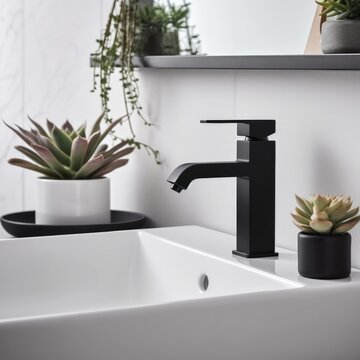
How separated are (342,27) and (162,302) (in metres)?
0.46

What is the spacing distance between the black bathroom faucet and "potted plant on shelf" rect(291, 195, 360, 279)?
0.15 m

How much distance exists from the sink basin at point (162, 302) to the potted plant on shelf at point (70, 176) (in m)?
0.14

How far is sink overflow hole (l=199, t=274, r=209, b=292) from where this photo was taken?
1283 mm

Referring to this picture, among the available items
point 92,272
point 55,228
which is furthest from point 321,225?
point 55,228

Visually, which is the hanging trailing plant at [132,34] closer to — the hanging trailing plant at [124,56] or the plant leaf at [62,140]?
the hanging trailing plant at [124,56]

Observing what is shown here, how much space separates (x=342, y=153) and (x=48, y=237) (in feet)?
1.72

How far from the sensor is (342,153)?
1.22 metres

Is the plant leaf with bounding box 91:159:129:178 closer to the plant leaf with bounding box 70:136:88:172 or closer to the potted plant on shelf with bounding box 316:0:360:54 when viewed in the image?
the plant leaf with bounding box 70:136:88:172

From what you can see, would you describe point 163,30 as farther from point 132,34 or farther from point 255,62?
point 255,62

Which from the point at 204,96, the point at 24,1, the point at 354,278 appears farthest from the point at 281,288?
the point at 24,1

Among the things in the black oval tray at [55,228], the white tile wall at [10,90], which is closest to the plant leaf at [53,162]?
the black oval tray at [55,228]

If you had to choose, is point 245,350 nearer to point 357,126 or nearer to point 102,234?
→ point 357,126

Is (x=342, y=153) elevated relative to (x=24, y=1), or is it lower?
lower

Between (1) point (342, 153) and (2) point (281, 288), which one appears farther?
(1) point (342, 153)
